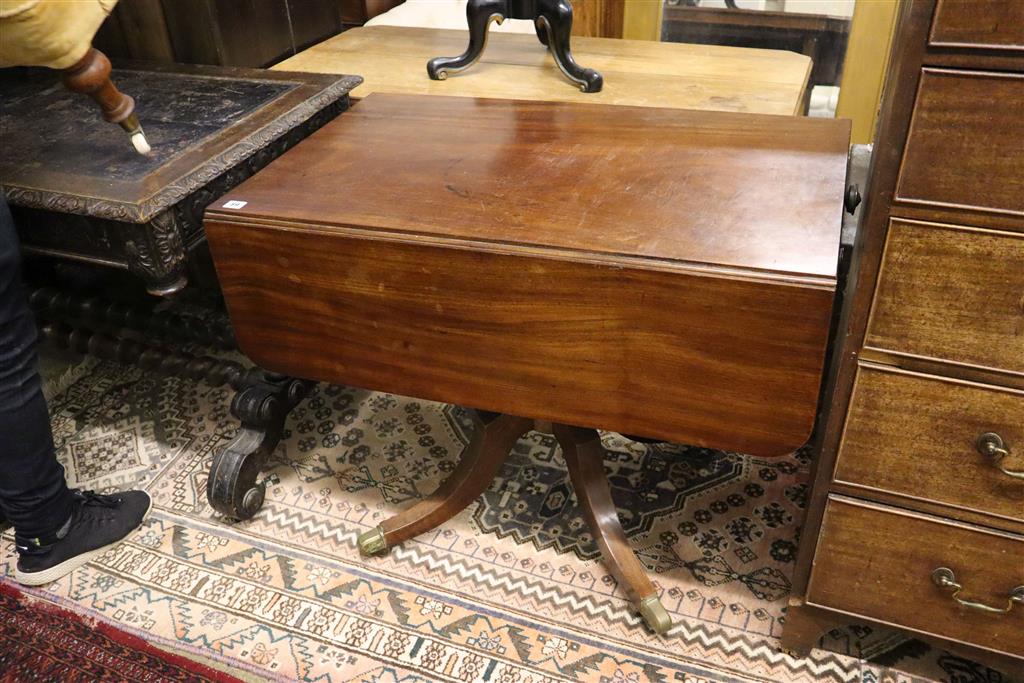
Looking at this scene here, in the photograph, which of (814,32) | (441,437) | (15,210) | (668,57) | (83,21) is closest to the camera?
(83,21)

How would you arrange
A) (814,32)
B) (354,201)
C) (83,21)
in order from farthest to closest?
(814,32) < (354,201) < (83,21)

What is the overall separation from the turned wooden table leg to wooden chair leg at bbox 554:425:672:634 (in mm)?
811

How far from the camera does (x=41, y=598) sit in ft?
4.68

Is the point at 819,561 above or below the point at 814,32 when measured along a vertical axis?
below

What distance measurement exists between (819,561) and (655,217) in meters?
0.53

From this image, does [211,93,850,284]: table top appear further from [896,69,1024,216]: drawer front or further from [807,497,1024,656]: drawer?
[807,497,1024,656]: drawer

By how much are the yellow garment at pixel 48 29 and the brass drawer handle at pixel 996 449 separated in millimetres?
1227

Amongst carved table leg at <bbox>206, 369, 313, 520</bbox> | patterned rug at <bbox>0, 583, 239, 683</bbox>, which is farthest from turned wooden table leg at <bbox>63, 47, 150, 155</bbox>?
patterned rug at <bbox>0, 583, 239, 683</bbox>

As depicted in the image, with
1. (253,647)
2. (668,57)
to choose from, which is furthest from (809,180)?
(253,647)

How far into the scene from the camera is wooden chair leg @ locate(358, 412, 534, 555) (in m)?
1.42

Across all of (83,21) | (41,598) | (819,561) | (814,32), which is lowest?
(41,598)

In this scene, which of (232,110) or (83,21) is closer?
(83,21)

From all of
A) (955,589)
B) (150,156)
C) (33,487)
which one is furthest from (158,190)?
(955,589)

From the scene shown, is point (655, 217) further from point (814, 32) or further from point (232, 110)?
point (814, 32)
